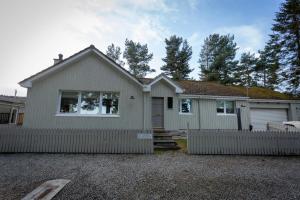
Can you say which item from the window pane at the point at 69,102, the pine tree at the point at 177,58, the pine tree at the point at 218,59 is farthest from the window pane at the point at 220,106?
the pine tree at the point at 218,59

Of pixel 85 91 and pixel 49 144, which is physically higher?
pixel 85 91

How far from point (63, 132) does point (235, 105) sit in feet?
43.7

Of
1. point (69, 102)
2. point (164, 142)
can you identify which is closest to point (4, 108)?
point (69, 102)

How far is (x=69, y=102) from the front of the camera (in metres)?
9.88

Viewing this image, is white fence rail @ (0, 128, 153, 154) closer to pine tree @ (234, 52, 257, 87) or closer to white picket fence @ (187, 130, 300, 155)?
white picket fence @ (187, 130, 300, 155)

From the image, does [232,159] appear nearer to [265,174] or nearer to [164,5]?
[265,174]

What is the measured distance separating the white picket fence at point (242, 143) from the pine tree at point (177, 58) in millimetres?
23103

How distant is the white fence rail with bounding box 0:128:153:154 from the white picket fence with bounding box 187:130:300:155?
2.44 m

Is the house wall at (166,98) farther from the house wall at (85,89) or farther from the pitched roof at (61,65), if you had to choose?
the pitched roof at (61,65)

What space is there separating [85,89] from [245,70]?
3244cm

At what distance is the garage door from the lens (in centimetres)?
1495

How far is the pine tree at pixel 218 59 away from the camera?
2977 cm

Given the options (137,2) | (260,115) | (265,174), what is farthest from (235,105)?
(137,2)

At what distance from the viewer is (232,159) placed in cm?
700
